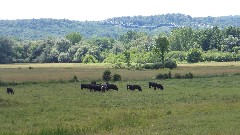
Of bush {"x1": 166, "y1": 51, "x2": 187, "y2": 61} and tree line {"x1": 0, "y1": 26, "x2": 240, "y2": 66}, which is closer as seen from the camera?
tree line {"x1": 0, "y1": 26, "x2": 240, "y2": 66}

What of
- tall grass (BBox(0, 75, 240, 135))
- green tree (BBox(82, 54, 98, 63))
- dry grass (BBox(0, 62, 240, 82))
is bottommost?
green tree (BBox(82, 54, 98, 63))

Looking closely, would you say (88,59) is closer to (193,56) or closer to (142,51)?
(142,51)

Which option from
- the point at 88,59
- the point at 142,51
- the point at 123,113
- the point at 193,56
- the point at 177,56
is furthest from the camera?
the point at 142,51

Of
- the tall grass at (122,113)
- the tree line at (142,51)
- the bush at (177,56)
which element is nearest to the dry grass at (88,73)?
the tall grass at (122,113)

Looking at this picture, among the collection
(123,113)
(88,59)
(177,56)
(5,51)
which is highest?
(5,51)

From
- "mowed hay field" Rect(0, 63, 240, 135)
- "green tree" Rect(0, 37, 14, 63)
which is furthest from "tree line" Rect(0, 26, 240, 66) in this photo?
"mowed hay field" Rect(0, 63, 240, 135)

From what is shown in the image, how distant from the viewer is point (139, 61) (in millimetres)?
149875

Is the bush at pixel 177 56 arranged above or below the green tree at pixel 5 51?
below

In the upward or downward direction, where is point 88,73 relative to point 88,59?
upward

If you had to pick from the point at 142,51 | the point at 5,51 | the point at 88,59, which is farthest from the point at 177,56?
the point at 5,51

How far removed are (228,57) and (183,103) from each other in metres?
118

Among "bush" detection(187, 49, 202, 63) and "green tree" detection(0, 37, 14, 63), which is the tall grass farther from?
"green tree" detection(0, 37, 14, 63)

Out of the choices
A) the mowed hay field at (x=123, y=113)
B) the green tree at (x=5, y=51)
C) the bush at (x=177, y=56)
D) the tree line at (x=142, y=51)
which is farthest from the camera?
the bush at (x=177, y=56)

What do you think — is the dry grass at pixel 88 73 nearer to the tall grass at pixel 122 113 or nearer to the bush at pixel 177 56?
the tall grass at pixel 122 113
